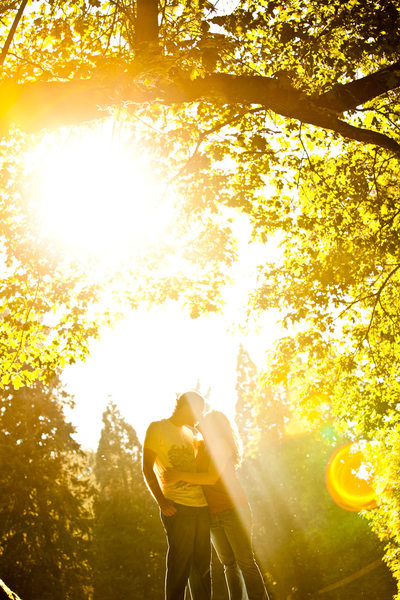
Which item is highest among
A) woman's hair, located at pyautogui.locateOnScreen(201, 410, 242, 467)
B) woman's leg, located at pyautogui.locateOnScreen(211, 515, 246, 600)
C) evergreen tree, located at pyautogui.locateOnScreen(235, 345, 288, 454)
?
evergreen tree, located at pyautogui.locateOnScreen(235, 345, 288, 454)

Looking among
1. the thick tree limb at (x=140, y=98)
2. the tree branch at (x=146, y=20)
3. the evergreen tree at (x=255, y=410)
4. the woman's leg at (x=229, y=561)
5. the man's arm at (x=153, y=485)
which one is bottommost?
the woman's leg at (x=229, y=561)

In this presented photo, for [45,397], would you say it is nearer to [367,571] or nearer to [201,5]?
[201,5]

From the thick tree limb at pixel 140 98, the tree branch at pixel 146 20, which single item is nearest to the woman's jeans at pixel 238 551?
the thick tree limb at pixel 140 98

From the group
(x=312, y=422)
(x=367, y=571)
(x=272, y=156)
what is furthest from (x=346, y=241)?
A: (x=367, y=571)

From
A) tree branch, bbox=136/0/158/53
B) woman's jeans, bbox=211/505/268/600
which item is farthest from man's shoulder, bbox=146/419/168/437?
tree branch, bbox=136/0/158/53

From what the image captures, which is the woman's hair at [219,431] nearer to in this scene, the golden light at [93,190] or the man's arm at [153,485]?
the man's arm at [153,485]

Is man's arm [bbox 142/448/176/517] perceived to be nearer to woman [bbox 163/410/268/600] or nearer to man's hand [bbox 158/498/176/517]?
man's hand [bbox 158/498/176/517]

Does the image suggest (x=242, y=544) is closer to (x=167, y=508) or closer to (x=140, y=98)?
(x=167, y=508)

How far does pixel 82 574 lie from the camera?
69.9 ft

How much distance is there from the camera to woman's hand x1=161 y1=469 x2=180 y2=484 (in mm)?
4285

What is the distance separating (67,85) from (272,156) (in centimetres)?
514

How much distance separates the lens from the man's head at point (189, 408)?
4.58 meters

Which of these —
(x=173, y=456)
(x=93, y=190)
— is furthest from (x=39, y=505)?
(x=173, y=456)

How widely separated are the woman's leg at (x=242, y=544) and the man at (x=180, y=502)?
0.30m
